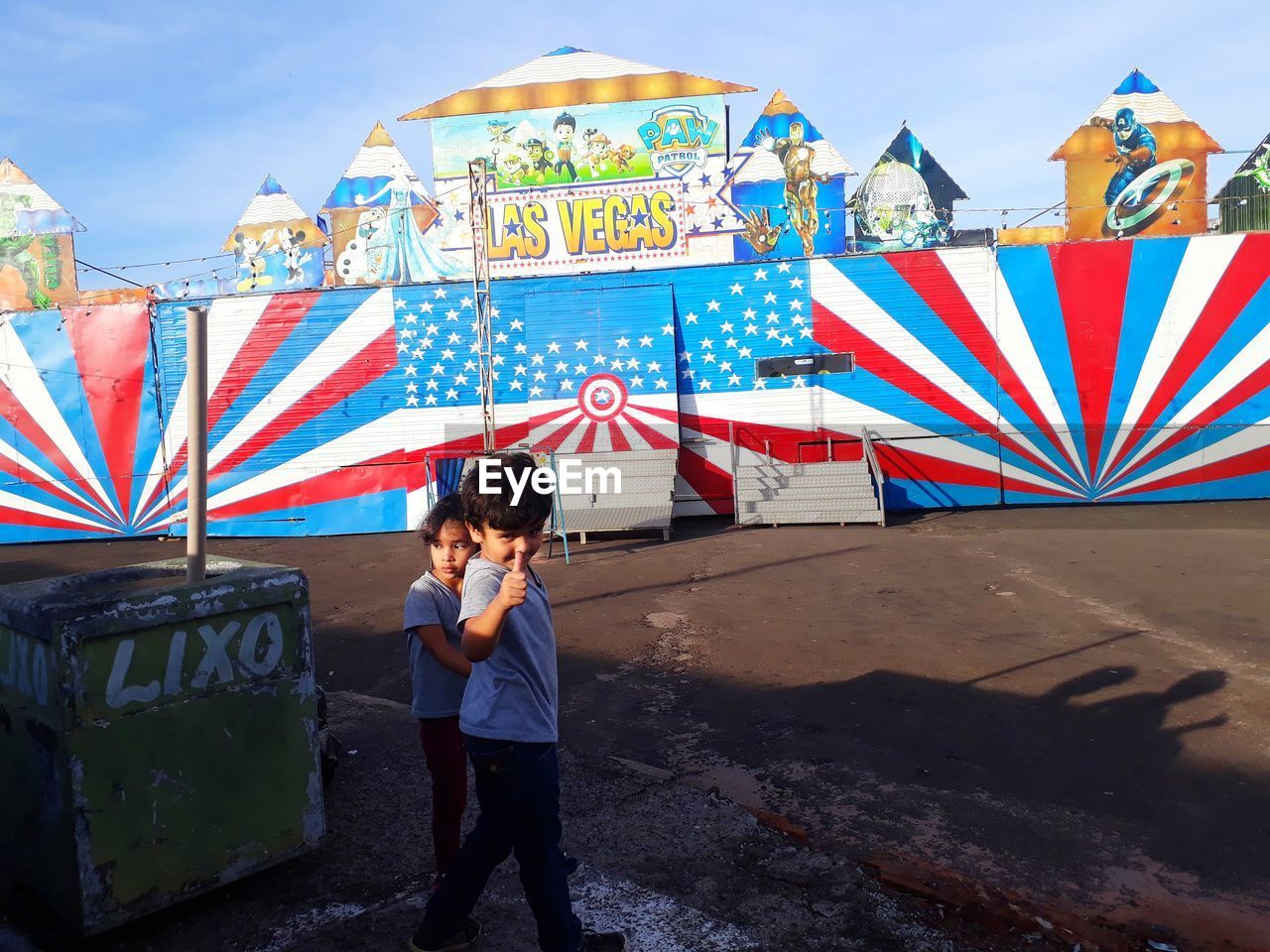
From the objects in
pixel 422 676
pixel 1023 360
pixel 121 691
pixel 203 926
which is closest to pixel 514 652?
pixel 422 676

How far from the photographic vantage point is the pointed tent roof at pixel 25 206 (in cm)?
1919

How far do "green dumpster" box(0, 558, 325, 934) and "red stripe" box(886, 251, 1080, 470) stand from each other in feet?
41.7

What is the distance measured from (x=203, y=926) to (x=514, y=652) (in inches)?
62.9

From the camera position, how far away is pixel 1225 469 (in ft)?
47.0

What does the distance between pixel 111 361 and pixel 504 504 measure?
1469cm

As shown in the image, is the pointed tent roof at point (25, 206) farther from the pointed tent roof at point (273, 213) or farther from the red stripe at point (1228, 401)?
the red stripe at point (1228, 401)

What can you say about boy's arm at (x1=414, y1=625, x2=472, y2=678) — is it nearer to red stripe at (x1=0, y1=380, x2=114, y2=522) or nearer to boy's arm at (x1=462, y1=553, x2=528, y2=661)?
boy's arm at (x1=462, y1=553, x2=528, y2=661)

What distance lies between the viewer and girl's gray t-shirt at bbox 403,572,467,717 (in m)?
3.36

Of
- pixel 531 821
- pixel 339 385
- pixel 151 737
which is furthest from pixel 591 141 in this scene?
pixel 531 821

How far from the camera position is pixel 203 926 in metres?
3.27

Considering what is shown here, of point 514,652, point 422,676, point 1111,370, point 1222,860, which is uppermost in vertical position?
point 1111,370

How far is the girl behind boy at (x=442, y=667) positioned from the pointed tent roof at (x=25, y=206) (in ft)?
64.9

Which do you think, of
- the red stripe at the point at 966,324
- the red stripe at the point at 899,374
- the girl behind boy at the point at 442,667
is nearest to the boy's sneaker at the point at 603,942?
the girl behind boy at the point at 442,667

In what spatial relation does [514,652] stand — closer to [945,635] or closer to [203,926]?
[203,926]
